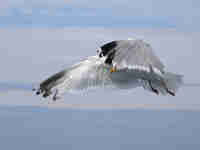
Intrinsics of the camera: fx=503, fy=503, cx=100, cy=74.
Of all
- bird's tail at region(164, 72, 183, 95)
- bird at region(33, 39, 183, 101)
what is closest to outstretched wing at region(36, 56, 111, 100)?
bird at region(33, 39, 183, 101)

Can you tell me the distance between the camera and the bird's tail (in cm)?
915

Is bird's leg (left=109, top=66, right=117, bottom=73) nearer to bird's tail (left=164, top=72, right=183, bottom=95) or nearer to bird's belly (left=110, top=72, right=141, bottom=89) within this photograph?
bird's belly (left=110, top=72, right=141, bottom=89)

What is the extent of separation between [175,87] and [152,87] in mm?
420

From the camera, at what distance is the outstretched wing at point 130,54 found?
285 inches

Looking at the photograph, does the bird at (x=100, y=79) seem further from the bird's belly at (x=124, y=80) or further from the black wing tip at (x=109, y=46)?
the black wing tip at (x=109, y=46)

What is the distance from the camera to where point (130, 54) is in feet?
24.1

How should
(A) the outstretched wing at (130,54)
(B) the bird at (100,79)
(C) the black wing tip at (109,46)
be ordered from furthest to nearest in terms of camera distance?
(B) the bird at (100,79) < (C) the black wing tip at (109,46) < (A) the outstretched wing at (130,54)

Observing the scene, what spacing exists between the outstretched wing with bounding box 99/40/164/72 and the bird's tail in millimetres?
1651

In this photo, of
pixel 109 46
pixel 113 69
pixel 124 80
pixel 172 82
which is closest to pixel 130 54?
pixel 109 46

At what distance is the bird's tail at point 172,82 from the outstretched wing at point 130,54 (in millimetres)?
1651

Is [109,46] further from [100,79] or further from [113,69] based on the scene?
[100,79]

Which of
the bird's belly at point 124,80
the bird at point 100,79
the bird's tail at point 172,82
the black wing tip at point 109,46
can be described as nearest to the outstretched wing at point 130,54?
the black wing tip at point 109,46

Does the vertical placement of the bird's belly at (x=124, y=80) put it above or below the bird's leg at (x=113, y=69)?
below
